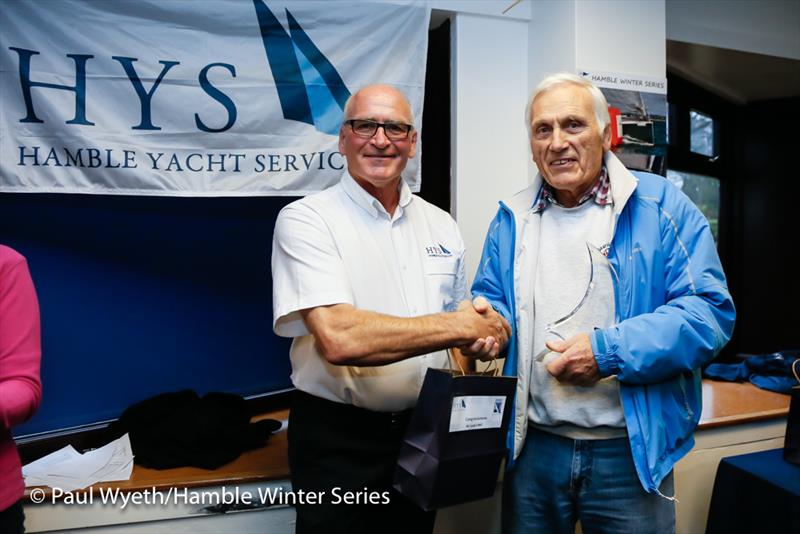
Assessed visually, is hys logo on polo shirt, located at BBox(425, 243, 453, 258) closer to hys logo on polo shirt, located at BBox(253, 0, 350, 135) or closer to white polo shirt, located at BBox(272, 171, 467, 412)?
white polo shirt, located at BBox(272, 171, 467, 412)

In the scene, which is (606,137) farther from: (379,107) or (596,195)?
(379,107)

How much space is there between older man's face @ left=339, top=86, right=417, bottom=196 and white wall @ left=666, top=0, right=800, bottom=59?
1.88 m

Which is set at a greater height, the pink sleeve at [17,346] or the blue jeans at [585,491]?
the pink sleeve at [17,346]

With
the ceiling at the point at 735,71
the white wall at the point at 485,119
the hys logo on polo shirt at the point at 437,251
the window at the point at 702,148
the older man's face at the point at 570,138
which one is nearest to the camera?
the older man's face at the point at 570,138

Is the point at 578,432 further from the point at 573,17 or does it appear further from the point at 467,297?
the point at 573,17

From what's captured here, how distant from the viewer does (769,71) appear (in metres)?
3.45

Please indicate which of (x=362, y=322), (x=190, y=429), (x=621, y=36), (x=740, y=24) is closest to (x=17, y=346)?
(x=362, y=322)

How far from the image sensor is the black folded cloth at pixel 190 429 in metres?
1.94

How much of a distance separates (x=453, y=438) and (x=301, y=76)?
146cm

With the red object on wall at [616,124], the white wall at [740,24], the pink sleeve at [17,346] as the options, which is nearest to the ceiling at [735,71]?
the white wall at [740,24]

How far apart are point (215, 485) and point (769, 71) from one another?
12.3ft

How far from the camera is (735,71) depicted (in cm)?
348

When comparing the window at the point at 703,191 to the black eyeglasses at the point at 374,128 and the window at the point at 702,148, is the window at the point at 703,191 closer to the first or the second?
the window at the point at 702,148

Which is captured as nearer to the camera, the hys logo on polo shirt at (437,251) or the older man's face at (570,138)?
the older man's face at (570,138)
